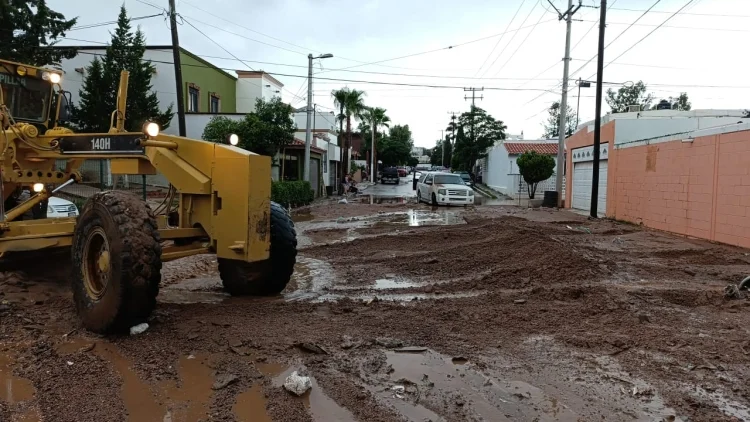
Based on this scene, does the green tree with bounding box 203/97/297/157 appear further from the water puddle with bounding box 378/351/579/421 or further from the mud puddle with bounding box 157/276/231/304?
the water puddle with bounding box 378/351/579/421

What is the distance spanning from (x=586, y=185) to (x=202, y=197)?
22.7m

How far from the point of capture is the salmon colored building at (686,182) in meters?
13.0

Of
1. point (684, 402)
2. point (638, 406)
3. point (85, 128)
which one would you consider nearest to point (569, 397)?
point (638, 406)

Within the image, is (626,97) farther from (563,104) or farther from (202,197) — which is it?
(202,197)

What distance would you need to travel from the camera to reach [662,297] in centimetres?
703

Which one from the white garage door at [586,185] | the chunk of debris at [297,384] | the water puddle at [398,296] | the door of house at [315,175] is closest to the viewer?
the chunk of debris at [297,384]

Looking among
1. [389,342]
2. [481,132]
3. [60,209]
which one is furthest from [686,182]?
[481,132]

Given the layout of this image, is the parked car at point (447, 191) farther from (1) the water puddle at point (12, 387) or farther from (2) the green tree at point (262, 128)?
(1) the water puddle at point (12, 387)

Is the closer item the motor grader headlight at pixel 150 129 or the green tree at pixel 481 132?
the motor grader headlight at pixel 150 129

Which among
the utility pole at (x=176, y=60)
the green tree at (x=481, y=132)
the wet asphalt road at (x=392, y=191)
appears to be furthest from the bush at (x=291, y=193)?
the green tree at (x=481, y=132)

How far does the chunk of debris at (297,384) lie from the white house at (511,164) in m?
33.4

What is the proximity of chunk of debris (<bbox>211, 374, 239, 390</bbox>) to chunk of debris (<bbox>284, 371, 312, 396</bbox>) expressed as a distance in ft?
1.39

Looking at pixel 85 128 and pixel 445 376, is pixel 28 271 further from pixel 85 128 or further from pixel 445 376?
pixel 85 128

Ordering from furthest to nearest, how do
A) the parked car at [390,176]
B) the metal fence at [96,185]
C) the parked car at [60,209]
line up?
the parked car at [390,176] < the metal fence at [96,185] < the parked car at [60,209]
